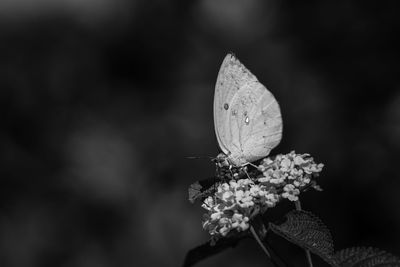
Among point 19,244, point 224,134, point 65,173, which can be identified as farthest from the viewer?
point 65,173

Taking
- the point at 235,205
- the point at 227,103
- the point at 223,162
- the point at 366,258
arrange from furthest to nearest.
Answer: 1. the point at 227,103
2. the point at 223,162
3. the point at 235,205
4. the point at 366,258

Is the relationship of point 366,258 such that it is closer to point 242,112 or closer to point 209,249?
point 209,249

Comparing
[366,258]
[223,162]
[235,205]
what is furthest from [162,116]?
[366,258]

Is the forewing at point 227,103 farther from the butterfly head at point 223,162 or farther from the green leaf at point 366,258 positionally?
the green leaf at point 366,258

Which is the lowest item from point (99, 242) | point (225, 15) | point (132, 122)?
point (99, 242)

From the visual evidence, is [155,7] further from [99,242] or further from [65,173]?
[99,242]

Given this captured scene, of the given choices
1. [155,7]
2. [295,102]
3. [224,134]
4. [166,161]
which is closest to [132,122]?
[166,161]

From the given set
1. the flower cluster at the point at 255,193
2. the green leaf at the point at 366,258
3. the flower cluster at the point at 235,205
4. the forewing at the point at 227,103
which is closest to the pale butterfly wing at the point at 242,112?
the forewing at the point at 227,103

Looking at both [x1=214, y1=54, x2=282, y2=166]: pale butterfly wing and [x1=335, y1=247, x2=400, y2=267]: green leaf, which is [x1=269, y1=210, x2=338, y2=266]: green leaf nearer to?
[x1=335, y1=247, x2=400, y2=267]: green leaf
